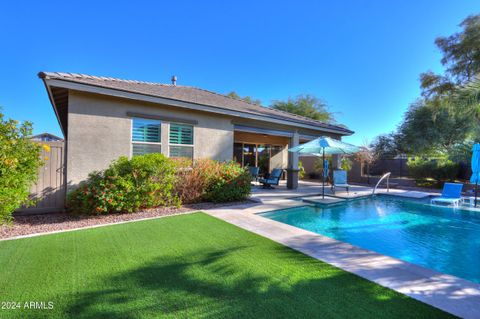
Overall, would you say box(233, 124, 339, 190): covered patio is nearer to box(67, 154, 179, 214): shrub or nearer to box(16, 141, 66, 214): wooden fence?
box(67, 154, 179, 214): shrub

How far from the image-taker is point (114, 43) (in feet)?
48.3

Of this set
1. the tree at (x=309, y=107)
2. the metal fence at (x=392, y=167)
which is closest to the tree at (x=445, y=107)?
the metal fence at (x=392, y=167)

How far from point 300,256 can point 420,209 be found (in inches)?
326

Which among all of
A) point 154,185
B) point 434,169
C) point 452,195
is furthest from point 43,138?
point 434,169

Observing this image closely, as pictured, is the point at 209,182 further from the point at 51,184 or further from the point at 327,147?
the point at 327,147

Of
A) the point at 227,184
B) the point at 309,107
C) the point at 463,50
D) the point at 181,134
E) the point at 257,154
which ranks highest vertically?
the point at 463,50

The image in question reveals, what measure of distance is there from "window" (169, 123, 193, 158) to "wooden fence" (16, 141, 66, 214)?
3.56 metres

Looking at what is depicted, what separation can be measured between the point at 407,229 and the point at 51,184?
1096cm

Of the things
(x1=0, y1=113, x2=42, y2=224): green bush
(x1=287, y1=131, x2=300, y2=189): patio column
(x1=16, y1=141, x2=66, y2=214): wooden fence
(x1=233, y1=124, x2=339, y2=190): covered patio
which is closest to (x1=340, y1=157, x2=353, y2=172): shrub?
(x1=233, y1=124, x2=339, y2=190): covered patio

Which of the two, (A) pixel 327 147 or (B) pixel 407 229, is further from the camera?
(A) pixel 327 147

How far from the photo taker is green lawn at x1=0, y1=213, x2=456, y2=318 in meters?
2.58

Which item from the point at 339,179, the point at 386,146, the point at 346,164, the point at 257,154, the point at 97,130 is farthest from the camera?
the point at 386,146

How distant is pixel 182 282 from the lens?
3.17 meters

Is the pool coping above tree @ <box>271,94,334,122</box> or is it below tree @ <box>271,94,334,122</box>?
below
